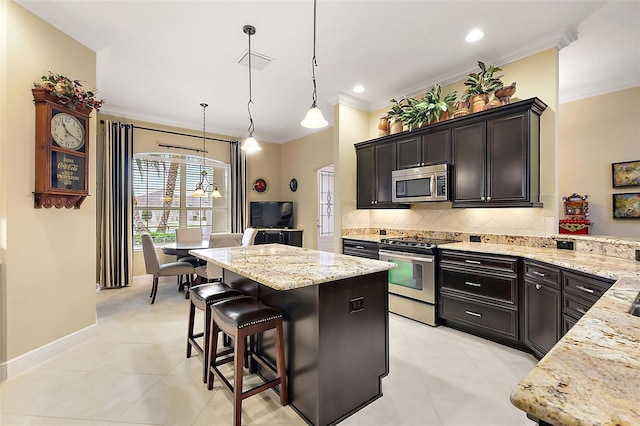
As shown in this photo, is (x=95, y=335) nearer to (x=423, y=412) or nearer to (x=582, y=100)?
(x=423, y=412)

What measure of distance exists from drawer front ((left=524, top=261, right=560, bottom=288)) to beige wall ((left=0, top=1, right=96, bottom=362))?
14.0 ft

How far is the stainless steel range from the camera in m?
3.32

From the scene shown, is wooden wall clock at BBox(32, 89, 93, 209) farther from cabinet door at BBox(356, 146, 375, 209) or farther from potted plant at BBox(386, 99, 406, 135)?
potted plant at BBox(386, 99, 406, 135)

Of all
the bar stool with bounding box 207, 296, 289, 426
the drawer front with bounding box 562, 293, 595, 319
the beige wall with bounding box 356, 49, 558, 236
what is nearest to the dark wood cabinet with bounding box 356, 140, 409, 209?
the beige wall with bounding box 356, 49, 558, 236

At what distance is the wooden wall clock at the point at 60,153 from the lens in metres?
2.48

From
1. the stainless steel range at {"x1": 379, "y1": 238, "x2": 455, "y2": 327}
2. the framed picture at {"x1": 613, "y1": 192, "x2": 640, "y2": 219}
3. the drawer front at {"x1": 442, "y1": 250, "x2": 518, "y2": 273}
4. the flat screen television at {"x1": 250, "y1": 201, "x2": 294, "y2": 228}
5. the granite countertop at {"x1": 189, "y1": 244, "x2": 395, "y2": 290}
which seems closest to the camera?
the granite countertop at {"x1": 189, "y1": 244, "x2": 395, "y2": 290}

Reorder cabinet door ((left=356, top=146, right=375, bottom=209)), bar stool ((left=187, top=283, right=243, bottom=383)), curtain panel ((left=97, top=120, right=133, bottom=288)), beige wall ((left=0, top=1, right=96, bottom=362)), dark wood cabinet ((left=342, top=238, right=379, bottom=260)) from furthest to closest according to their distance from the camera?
curtain panel ((left=97, top=120, right=133, bottom=288)) < cabinet door ((left=356, top=146, right=375, bottom=209)) < dark wood cabinet ((left=342, top=238, right=379, bottom=260)) < beige wall ((left=0, top=1, right=96, bottom=362)) < bar stool ((left=187, top=283, right=243, bottom=383))

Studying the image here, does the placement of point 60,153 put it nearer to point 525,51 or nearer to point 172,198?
point 172,198

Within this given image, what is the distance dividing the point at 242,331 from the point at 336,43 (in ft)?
9.44

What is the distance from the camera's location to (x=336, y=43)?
3.07m

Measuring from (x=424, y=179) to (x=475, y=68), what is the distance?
1428 millimetres

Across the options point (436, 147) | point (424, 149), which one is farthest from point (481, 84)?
point (424, 149)

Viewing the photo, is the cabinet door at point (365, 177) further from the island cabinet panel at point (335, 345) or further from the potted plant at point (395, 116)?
the island cabinet panel at point (335, 345)

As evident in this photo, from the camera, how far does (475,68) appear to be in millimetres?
3506
